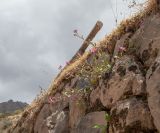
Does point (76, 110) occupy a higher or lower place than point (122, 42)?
lower

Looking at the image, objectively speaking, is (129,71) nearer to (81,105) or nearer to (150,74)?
(150,74)

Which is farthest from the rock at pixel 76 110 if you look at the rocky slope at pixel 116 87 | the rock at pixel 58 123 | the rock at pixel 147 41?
the rock at pixel 147 41

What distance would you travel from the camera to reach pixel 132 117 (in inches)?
277

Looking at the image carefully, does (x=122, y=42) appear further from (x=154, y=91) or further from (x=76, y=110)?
(x=154, y=91)

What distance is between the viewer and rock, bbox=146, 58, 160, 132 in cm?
649

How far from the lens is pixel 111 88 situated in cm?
786

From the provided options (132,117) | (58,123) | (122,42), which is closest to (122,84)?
(132,117)

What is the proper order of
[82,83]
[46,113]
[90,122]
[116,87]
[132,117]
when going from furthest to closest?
[46,113]
[82,83]
[90,122]
[116,87]
[132,117]

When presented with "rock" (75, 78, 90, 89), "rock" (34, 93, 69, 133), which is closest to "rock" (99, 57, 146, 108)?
"rock" (75, 78, 90, 89)

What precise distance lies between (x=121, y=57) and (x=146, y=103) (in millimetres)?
1514

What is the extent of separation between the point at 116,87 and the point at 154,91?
121 cm

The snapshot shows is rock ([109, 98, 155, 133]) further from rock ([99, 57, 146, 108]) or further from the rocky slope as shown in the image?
rock ([99, 57, 146, 108])

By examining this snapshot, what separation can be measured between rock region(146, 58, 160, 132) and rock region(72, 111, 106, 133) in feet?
4.54

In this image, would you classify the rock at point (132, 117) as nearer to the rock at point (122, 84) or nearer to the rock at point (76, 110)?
the rock at point (122, 84)
